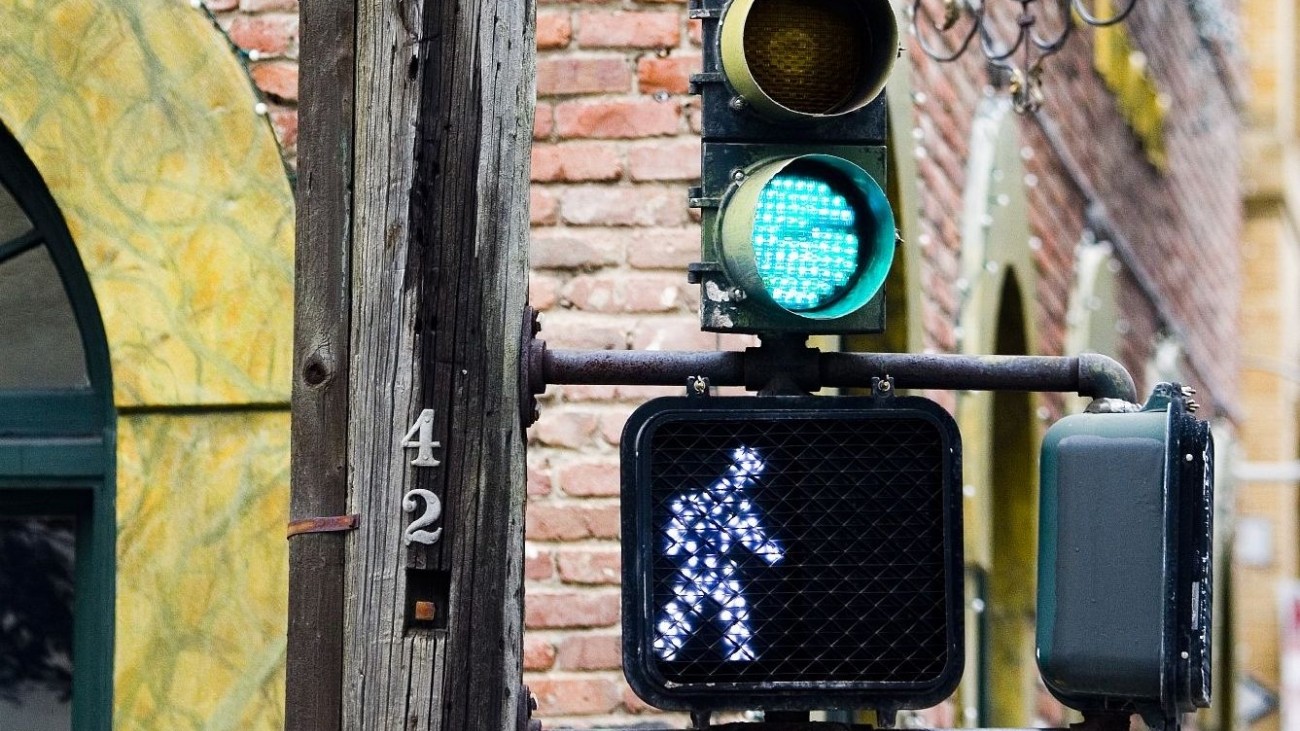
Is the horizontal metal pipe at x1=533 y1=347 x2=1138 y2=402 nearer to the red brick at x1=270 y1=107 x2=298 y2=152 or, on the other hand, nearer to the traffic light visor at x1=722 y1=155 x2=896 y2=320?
the traffic light visor at x1=722 y1=155 x2=896 y2=320

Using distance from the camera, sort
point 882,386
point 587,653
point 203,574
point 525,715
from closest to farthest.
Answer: point 525,715
point 882,386
point 203,574
point 587,653

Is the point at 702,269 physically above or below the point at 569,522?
above

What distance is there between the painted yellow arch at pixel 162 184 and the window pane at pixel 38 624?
459mm

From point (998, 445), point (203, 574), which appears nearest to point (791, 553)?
point (203, 574)

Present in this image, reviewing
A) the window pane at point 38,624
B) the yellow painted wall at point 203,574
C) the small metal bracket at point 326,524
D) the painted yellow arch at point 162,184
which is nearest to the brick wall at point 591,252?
the painted yellow arch at point 162,184

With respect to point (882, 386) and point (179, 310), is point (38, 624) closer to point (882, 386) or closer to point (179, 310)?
point (179, 310)

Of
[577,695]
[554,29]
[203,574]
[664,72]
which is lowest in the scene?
[577,695]

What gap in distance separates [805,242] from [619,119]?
6.24 feet

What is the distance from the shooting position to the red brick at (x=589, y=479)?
4930mm

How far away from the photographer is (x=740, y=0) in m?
3.21

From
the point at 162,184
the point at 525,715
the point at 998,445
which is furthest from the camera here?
the point at 998,445

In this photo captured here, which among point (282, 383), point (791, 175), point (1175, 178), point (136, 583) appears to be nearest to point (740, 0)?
point (791, 175)

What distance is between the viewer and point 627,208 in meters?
5.02

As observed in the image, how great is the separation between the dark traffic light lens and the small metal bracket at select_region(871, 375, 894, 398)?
1.36 feet
